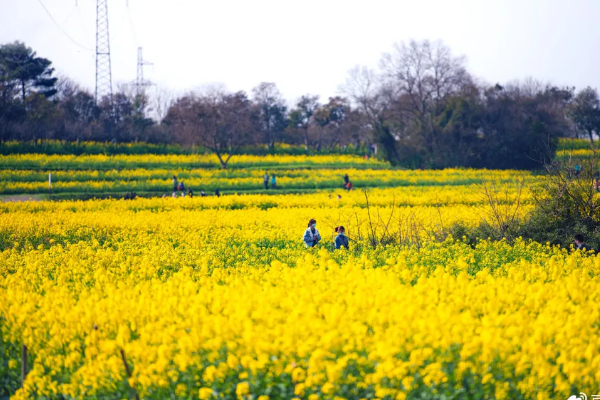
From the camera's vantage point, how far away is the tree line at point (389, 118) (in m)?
56.8

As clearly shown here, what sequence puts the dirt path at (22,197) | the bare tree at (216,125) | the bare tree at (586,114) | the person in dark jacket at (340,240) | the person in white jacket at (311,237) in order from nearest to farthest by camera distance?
the person in dark jacket at (340,240) < the person in white jacket at (311,237) < the dirt path at (22,197) < the bare tree at (216,125) < the bare tree at (586,114)

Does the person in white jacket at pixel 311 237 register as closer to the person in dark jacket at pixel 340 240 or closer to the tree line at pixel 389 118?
the person in dark jacket at pixel 340 240

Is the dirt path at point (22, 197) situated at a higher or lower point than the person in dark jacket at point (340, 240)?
lower

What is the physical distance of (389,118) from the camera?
64.1 meters

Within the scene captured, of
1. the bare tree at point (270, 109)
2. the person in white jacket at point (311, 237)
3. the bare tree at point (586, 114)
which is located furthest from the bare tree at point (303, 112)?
the person in white jacket at point (311, 237)

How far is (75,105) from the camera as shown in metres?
71.2

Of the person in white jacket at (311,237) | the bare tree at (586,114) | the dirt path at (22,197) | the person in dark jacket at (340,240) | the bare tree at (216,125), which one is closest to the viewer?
the person in dark jacket at (340,240)

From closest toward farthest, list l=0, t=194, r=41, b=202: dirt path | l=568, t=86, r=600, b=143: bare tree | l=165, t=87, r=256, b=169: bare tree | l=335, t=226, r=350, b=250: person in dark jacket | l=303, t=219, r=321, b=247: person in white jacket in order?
l=335, t=226, r=350, b=250: person in dark jacket, l=303, t=219, r=321, b=247: person in white jacket, l=0, t=194, r=41, b=202: dirt path, l=165, t=87, r=256, b=169: bare tree, l=568, t=86, r=600, b=143: bare tree

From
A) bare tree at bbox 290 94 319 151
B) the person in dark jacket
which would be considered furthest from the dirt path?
bare tree at bbox 290 94 319 151

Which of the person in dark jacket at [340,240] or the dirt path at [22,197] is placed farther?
the dirt path at [22,197]

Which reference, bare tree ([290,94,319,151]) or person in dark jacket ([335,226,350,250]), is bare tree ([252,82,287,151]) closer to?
bare tree ([290,94,319,151])

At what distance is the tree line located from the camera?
56.8 m

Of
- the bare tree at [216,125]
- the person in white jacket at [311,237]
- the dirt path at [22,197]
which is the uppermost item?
the bare tree at [216,125]

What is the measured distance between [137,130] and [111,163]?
681 inches
